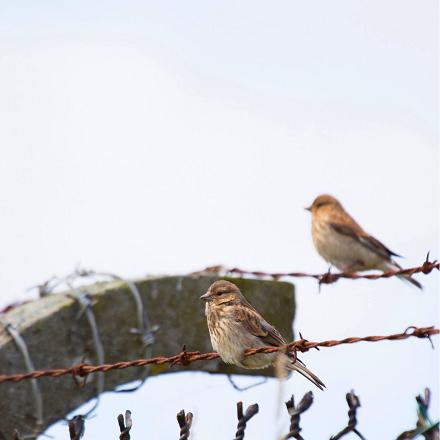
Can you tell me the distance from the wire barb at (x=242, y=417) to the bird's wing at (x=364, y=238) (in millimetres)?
8727

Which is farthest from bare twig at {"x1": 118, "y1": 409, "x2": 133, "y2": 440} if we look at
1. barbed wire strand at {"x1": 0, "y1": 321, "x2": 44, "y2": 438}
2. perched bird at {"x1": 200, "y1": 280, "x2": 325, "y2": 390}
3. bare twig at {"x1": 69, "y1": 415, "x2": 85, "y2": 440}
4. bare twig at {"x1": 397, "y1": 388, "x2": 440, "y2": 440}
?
barbed wire strand at {"x1": 0, "y1": 321, "x2": 44, "y2": 438}

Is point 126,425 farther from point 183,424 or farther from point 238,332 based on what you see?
point 238,332

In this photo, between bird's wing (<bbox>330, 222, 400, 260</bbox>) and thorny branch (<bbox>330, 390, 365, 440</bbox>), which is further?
bird's wing (<bbox>330, 222, 400, 260</bbox>)

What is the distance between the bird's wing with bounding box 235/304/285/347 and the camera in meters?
6.95

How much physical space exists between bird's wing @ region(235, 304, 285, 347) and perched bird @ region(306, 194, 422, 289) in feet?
20.3

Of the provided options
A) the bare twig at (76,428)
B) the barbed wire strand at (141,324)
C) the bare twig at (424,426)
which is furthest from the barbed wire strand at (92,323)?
the bare twig at (424,426)

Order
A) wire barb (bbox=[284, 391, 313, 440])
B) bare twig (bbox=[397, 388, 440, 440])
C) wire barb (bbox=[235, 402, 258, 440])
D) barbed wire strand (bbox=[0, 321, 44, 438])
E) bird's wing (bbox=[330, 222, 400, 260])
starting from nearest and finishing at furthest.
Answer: bare twig (bbox=[397, 388, 440, 440]) → wire barb (bbox=[284, 391, 313, 440]) → wire barb (bbox=[235, 402, 258, 440]) → barbed wire strand (bbox=[0, 321, 44, 438]) → bird's wing (bbox=[330, 222, 400, 260])

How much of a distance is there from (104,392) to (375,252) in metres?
5.21

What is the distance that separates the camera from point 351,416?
4215 millimetres

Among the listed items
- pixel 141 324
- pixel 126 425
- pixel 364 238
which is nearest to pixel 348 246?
pixel 364 238

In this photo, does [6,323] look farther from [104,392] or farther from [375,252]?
[375,252]

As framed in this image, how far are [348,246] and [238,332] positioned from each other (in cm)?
655

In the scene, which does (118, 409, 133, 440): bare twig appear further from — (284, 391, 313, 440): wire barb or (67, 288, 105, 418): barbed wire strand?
(67, 288, 105, 418): barbed wire strand

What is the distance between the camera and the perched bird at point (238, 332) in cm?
683
